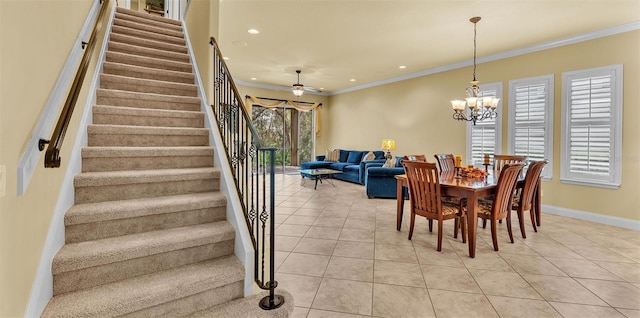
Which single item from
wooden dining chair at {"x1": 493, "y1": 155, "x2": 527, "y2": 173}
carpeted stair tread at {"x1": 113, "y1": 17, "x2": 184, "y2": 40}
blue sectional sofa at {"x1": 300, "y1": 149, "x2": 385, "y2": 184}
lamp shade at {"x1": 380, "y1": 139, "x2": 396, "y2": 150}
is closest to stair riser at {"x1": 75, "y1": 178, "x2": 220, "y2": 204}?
carpeted stair tread at {"x1": 113, "y1": 17, "x2": 184, "y2": 40}

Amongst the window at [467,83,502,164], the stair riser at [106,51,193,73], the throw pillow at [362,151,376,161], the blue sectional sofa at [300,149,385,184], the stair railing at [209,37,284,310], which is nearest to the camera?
the stair railing at [209,37,284,310]

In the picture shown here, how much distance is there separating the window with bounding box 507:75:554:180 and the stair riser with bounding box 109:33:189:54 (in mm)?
5556

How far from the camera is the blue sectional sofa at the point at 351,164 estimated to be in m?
7.35

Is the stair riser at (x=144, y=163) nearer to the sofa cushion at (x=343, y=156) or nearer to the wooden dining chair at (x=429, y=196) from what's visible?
the wooden dining chair at (x=429, y=196)

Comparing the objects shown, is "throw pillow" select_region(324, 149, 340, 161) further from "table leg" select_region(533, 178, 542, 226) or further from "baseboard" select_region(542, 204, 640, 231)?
"table leg" select_region(533, 178, 542, 226)

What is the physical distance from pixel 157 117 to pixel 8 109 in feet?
5.73

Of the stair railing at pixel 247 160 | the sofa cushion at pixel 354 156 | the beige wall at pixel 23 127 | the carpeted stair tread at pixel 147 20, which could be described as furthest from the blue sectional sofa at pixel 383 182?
the beige wall at pixel 23 127

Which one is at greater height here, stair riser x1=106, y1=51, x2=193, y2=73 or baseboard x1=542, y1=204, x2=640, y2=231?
stair riser x1=106, y1=51, x2=193, y2=73

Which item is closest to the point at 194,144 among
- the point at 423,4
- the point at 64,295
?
the point at 64,295

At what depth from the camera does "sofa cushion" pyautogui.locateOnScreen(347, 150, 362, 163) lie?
8.20 m

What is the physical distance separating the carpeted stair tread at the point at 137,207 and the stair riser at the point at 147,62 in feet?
7.34

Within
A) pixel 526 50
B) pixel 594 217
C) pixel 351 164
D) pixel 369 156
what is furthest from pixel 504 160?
pixel 351 164

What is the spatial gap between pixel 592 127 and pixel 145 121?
5905mm

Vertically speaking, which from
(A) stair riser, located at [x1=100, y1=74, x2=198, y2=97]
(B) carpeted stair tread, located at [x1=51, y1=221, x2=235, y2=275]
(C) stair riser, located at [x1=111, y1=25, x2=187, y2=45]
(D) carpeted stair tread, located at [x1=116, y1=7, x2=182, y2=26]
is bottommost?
(B) carpeted stair tread, located at [x1=51, y1=221, x2=235, y2=275]
